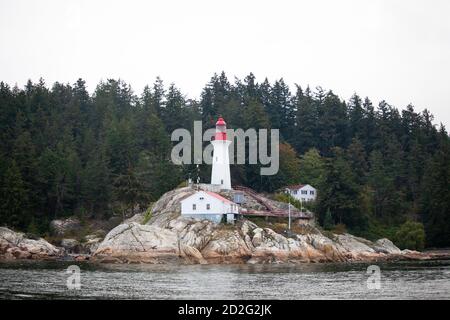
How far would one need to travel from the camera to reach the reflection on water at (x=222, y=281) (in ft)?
113

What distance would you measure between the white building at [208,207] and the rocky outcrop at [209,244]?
1020 millimetres

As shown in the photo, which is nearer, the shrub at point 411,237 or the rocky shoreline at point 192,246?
the rocky shoreline at point 192,246

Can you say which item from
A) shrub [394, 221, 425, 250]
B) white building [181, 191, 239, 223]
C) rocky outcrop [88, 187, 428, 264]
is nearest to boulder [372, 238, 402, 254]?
shrub [394, 221, 425, 250]

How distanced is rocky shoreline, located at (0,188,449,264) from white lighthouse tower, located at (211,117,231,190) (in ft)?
16.7

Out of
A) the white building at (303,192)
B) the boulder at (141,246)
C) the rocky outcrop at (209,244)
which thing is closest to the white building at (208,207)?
the rocky outcrop at (209,244)

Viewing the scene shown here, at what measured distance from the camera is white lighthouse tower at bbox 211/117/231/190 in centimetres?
6794

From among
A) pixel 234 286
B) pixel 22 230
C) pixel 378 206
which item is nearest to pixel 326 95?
pixel 378 206

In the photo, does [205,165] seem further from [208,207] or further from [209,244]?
[209,244]

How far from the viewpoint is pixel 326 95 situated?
104812 millimetres

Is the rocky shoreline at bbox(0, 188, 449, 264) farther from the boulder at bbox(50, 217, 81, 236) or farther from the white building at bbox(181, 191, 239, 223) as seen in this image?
the boulder at bbox(50, 217, 81, 236)

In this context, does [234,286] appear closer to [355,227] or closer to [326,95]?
[355,227]

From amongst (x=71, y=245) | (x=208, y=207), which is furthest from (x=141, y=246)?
(x=71, y=245)

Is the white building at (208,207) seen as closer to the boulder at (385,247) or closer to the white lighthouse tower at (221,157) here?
the white lighthouse tower at (221,157)

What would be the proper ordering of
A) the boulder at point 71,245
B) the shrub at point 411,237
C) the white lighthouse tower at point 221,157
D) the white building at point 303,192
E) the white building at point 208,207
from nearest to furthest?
the white building at point 208,207 → the boulder at point 71,245 → the white lighthouse tower at point 221,157 → the shrub at point 411,237 → the white building at point 303,192
